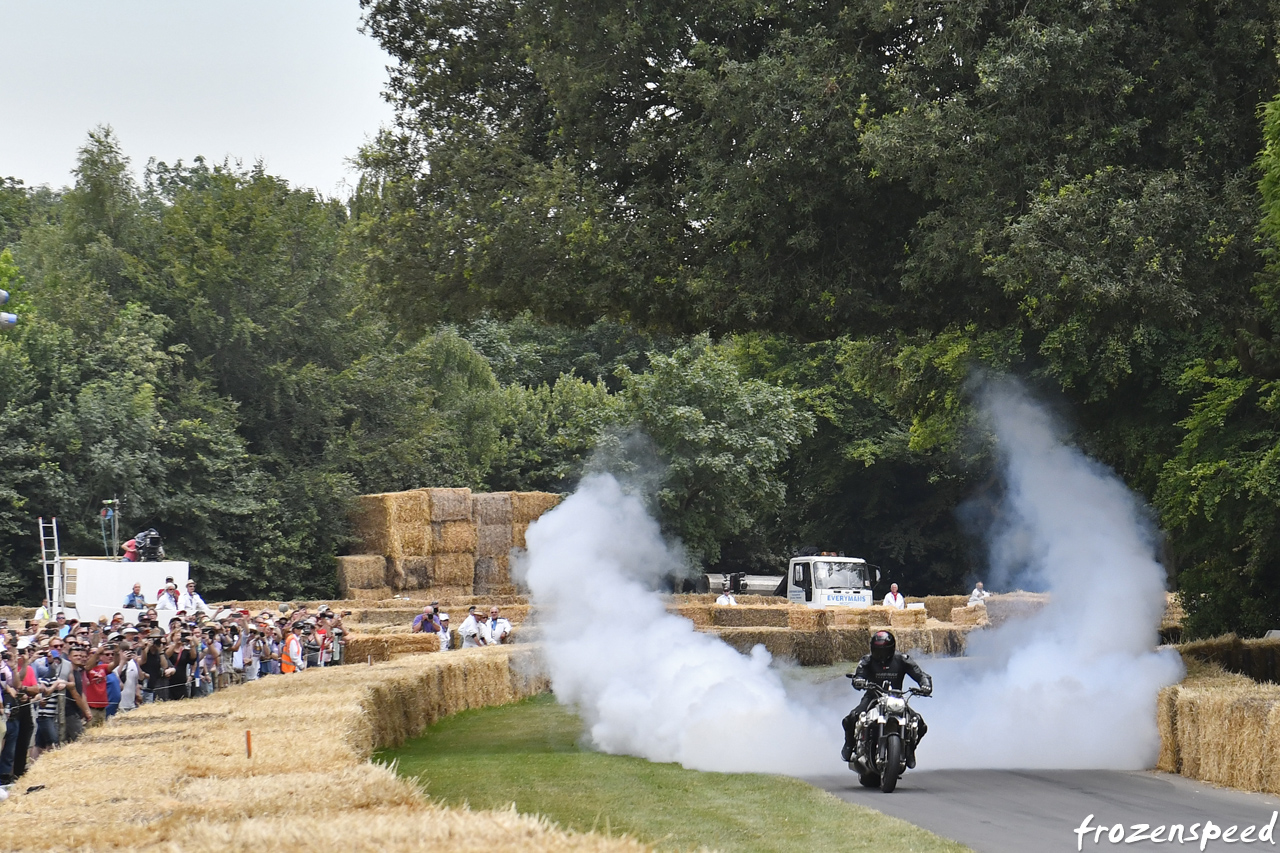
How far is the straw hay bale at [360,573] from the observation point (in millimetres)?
55438

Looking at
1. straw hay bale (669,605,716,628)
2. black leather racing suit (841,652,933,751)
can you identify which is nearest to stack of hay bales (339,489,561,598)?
straw hay bale (669,605,716,628)

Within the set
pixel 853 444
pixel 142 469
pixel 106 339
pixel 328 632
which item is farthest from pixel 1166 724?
pixel 853 444

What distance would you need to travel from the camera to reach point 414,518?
187 ft

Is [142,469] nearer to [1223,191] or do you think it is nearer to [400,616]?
[400,616]

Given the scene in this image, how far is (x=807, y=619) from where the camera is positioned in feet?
153

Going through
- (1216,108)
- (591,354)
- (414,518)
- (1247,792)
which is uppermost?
(591,354)

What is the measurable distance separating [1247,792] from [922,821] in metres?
4.55

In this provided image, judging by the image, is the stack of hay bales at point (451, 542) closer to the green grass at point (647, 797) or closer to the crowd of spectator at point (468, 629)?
the crowd of spectator at point (468, 629)

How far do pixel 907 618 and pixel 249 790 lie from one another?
39510 mm

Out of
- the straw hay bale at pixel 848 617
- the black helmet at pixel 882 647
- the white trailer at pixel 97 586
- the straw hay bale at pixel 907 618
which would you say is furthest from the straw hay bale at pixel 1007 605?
the black helmet at pixel 882 647

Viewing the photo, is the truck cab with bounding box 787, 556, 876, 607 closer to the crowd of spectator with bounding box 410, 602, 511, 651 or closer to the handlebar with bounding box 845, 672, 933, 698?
the crowd of spectator with bounding box 410, 602, 511, 651

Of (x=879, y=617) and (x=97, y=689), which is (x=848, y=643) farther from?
(x=97, y=689)

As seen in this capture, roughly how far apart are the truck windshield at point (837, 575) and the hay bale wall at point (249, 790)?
3355 cm

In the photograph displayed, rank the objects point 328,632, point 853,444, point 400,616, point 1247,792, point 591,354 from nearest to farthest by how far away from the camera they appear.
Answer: point 1247,792, point 328,632, point 400,616, point 853,444, point 591,354
